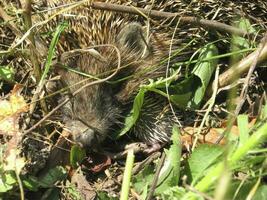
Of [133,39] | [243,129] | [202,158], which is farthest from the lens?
[133,39]

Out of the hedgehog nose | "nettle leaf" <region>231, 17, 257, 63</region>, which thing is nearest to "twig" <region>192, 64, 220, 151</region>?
"nettle leaf" <region>231, 17, 257, 63</region>

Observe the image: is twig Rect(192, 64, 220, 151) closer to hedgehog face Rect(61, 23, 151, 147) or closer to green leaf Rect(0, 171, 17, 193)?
hedgehog face Rect(61, 23, 151, 147)

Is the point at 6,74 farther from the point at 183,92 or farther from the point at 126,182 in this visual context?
the point at 126,182

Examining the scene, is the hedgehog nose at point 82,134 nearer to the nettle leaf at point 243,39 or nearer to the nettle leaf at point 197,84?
the nettle leaf at point 197,84

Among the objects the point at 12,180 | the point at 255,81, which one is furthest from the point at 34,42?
the point at 255,81

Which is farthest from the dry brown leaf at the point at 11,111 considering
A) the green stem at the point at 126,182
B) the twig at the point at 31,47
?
the green stem at the point at 126,182

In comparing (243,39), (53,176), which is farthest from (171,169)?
(243,39)
